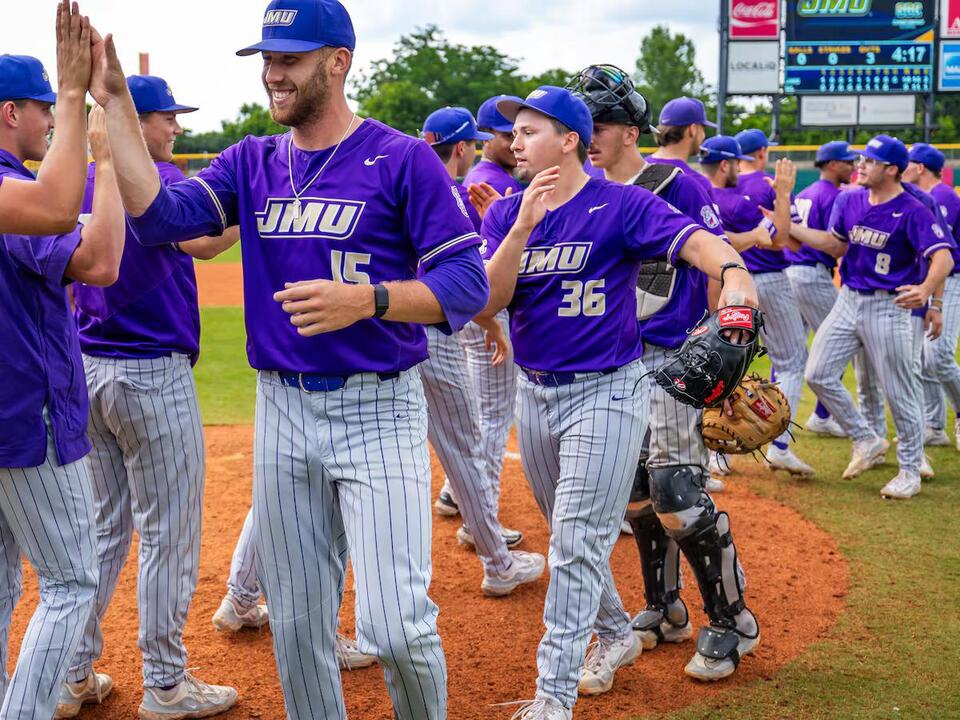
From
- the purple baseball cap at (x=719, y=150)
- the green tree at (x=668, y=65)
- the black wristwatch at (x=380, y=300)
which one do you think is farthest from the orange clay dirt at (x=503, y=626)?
the green tree at (x=668, y=65)

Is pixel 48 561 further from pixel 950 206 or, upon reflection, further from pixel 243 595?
pixel 950 206

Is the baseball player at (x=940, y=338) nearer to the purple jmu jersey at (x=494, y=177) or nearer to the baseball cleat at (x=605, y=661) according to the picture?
the purple jmu jersey at (x=494, y=177)

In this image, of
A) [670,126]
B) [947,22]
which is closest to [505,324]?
[670,126]

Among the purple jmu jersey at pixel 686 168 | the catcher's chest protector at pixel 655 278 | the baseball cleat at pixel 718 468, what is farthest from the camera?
the baseball cleat at pixel 718 468

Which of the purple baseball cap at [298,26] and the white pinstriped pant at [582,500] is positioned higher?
the purple baseball cap at [298,26]

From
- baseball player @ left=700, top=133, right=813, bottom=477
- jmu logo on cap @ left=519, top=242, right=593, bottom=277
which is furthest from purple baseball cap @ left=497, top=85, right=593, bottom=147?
baseball player @ left=700, top=133, right=813, bottom=477

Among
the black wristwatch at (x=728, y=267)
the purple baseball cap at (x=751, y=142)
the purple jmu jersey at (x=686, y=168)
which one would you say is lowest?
the purple baseball cap at (x=751, y=142)

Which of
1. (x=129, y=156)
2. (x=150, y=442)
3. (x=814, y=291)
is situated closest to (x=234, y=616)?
(x=150, y=442)

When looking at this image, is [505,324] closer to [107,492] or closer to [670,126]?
[670,126]

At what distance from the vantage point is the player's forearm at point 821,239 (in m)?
6.82

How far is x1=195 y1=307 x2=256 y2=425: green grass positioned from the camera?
8.59 metres

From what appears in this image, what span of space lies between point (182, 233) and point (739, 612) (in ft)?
8.42

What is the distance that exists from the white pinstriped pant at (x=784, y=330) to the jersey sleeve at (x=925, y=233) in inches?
43.0

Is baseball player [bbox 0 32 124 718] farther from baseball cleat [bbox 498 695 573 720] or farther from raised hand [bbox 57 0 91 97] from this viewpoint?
baseball cleat [bbox 498 695 573 720]
